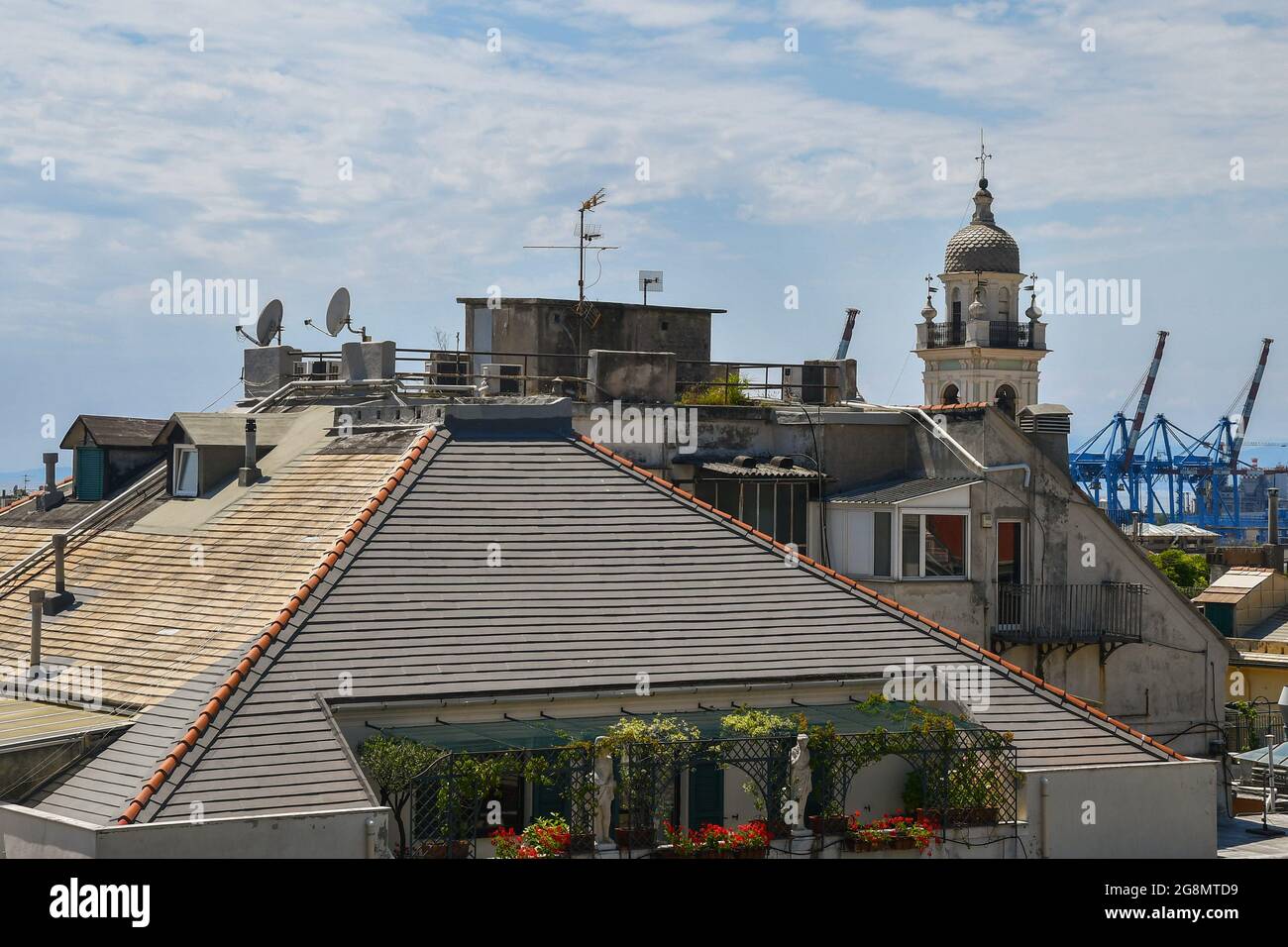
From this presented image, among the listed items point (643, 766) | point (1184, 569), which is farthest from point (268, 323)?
point (1184, 569)

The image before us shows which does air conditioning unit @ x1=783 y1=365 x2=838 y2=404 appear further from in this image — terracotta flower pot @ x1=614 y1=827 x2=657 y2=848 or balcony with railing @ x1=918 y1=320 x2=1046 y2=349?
balcony with railing @ x1=918 y1=320 x2=1046 y2=349

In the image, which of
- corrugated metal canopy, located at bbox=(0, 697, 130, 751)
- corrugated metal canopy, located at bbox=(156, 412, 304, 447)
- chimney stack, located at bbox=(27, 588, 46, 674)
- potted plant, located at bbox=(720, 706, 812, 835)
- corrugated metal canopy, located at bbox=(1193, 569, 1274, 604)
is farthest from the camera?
corrugated metal canopy, located at bbox=(1193, 569, 1274, 604)

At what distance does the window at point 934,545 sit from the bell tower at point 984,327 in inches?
2801

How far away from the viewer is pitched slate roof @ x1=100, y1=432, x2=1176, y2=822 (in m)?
23.0

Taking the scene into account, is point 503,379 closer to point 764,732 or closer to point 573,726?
point 573,726

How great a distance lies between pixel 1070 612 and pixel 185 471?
2079cm

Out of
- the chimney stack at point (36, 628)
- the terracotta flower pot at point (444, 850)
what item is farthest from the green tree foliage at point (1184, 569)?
the terracotta flower pot at point (444, 850)

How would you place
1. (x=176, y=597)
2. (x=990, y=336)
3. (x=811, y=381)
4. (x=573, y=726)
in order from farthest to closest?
1. (x=990, y=336)
2. (x=811, y=381)
3. (x=176, y=597)
4. (x=573, y=726)

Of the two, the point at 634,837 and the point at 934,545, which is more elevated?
the point at 934,545

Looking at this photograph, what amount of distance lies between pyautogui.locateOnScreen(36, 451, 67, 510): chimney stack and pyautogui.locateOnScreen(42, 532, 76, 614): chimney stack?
796 cm

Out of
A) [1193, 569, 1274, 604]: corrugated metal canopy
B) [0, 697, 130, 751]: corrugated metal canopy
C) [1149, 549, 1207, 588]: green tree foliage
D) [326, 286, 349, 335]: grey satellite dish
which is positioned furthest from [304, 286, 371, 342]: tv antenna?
[1149, 549, 1207, 588]: green tree foliage

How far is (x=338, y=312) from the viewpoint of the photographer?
41.2m

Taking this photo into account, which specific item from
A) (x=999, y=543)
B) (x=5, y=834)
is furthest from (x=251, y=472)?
(x=999, y=543)

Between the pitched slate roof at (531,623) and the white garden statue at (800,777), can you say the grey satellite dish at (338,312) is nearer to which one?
the pitched slate roof at (531,623)
